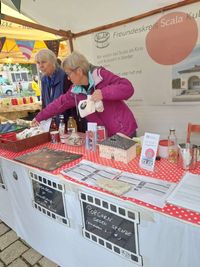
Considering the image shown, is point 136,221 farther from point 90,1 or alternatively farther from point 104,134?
point 90,1

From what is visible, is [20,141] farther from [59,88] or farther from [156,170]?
[156,170]

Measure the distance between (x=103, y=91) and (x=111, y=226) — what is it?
0.80 m

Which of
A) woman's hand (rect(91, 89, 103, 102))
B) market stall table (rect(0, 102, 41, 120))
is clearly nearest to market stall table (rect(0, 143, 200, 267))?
woman's hand (rect(91, 89, 103, 102))

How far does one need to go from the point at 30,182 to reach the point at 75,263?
1.76 ft

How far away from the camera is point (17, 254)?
1553 millimetres

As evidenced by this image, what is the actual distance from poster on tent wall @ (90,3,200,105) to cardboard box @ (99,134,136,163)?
109cm

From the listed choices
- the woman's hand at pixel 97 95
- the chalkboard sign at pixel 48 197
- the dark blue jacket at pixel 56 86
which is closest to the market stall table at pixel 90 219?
the chalkboard sign at pixel 48 197

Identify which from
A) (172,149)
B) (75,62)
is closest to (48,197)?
(172,149)

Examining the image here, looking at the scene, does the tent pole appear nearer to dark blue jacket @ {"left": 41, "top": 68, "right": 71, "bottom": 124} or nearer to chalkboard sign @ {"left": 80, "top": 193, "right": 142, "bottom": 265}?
dark blue jacket @ {"left": 41, "top": 68, "right": 71, "bottom": 124}

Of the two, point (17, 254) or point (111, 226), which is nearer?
point (111, 226)

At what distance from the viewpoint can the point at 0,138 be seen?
1.62 metres

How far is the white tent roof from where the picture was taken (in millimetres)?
A: 2010

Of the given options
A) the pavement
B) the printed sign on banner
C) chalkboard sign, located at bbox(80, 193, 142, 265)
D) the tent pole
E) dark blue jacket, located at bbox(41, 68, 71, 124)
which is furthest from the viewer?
dark blue jacket, located at bbox(41, 68, 71, 124)

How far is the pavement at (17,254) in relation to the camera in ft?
4.79
